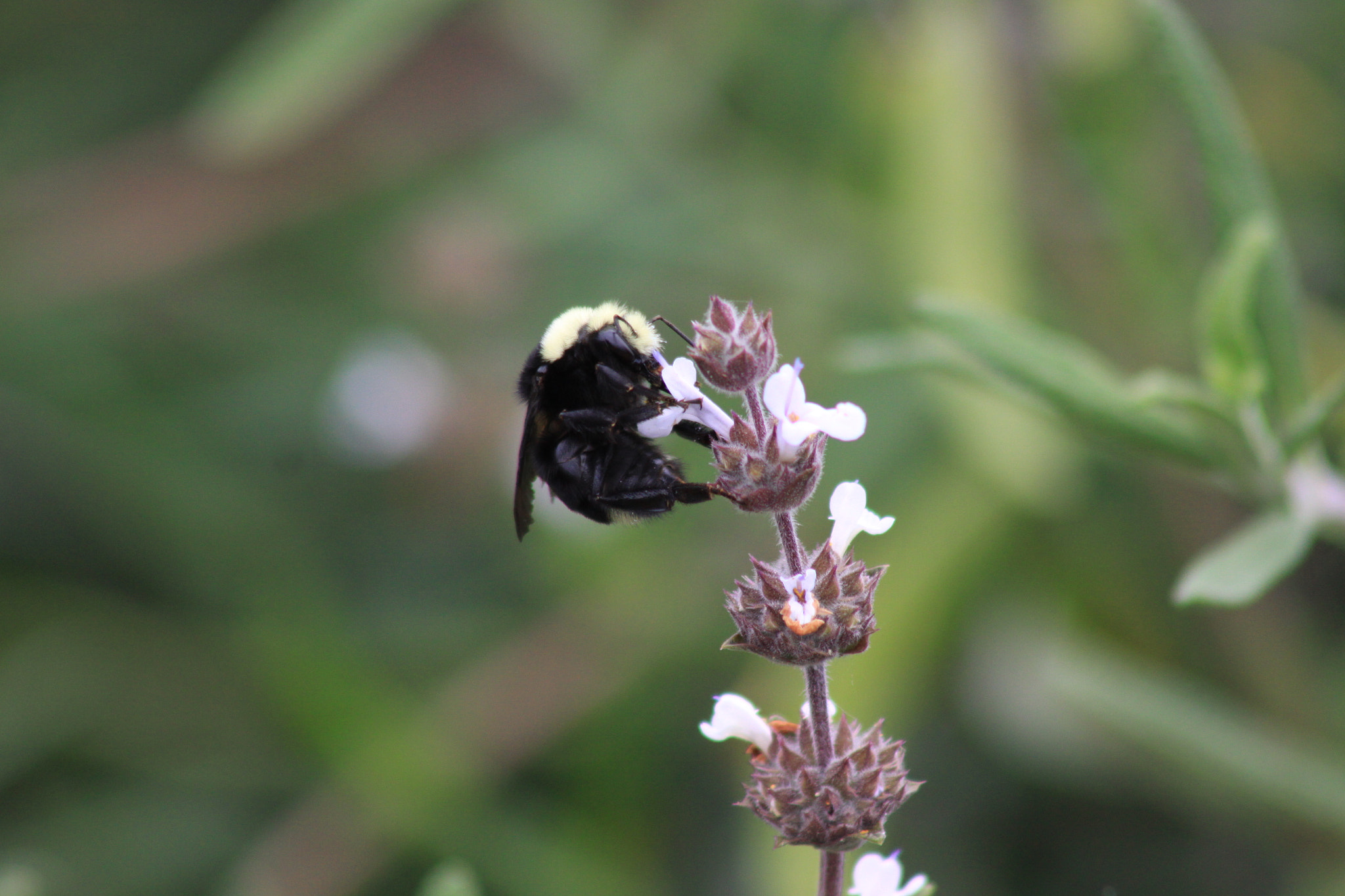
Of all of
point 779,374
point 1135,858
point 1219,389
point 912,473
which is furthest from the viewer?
point 912,473

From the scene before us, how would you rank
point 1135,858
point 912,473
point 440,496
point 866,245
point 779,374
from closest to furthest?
point 779,374 < point 1135,858 < point 912,473 < point 866,245 < point 440,496

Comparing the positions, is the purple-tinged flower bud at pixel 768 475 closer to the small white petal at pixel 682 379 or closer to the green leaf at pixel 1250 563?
the small white petal at pixel 682 379

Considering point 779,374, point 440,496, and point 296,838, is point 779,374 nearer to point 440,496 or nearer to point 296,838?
point 296,838

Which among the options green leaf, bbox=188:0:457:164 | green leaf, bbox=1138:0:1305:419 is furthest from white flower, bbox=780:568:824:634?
green leaf, bbox=188:0:457:164

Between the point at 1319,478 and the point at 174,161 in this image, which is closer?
the point at 1319,478

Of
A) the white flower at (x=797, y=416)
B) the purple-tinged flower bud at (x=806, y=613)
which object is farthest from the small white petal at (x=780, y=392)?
the purple-tinged flower bud at (x=806, y=613)

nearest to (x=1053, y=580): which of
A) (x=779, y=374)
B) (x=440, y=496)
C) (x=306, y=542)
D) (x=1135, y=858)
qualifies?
(x=1135, y=858)
